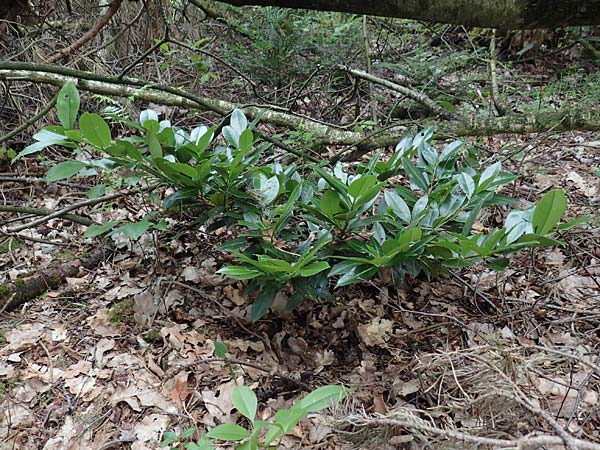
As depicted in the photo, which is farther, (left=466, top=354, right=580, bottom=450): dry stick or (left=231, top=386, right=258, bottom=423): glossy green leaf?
(left=231, top=386, right=258, bottom=423): glossy green leaf

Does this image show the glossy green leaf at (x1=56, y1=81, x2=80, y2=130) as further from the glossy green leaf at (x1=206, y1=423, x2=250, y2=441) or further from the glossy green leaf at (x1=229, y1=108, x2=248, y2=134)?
the glossy green leaf at (x1=206, y1=423, x2=250, y2=441)

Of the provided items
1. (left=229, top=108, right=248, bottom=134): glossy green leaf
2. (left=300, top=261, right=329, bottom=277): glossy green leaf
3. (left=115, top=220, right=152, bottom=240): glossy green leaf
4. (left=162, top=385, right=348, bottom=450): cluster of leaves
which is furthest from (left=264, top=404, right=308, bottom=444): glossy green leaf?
(left=229, top=108, right=248, bottom=134): glossy green leaf

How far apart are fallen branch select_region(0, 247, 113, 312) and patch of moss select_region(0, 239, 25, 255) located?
1.60 ft

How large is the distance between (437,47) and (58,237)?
5223 millimetres

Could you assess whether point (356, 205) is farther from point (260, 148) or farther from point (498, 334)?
point (498, 334)

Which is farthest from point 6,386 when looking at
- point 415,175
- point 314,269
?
point 415,175

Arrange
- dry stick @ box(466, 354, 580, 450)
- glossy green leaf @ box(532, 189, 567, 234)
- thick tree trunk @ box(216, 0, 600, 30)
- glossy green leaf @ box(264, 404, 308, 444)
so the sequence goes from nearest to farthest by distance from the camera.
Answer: dry stick @ box(466, 354, 580, 450) < glossy green leaf @ box(264, 404, 308, 444) < glossy green leaf @ box(532, 189, 567, 234) < thick tree trunk @ box(216, 0, 600, 30)

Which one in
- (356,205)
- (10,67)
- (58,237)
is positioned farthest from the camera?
(58,237)

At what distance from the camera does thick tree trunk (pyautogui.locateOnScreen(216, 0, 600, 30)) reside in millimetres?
1827

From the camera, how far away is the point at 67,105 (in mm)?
1634

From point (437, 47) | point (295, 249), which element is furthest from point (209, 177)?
point (437, 47)

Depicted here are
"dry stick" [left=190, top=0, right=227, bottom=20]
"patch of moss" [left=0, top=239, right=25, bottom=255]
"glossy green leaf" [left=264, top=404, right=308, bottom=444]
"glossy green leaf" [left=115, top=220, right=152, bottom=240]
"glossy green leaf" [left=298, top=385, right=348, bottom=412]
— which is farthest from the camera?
"dry stick" [left=190, top=0, right=227, bottom=20]

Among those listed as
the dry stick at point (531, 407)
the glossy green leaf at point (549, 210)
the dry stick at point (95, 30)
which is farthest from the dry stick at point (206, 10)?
the dry stick at point (531, 407)

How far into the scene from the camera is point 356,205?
1543 millimetres
